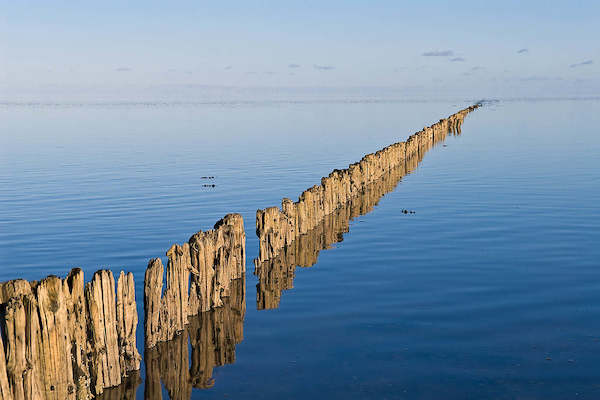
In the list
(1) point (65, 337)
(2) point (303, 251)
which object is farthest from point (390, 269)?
(1) point (65, 337)

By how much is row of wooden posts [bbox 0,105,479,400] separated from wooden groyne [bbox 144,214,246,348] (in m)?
0.02

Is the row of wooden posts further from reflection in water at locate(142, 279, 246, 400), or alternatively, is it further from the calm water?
the calm water

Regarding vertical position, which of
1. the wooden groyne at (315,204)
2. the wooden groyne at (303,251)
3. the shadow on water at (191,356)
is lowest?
the shadow on water at (191,356)

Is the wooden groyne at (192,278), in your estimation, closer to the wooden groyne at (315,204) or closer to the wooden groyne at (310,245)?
the wooden groyne at (310,245)

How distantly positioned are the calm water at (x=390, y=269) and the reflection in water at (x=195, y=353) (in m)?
0.08

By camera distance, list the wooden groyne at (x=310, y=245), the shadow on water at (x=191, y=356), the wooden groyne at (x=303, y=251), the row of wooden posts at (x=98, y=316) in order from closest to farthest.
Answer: the row of wooden posts at (x=98, y=316)
the shadow on water at (x=191, y=356)
the wooden groyne at (x=303, y=251)
the wooden groyne at (x=310, y=245)

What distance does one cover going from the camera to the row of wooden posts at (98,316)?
880 cm

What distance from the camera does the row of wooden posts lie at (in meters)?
8.80

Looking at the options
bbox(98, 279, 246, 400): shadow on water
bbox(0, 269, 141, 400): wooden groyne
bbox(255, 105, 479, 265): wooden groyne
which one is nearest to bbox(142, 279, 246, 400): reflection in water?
bbox(98, 279, 246, 400): shadow on water

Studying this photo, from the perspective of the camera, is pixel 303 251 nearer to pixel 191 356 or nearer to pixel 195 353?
pixel 195 353

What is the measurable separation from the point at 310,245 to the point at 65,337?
11.9 metres

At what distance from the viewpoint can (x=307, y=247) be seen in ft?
67.6

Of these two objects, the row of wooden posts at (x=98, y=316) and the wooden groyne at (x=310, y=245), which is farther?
the wooden groyne at (x=310, y=245)

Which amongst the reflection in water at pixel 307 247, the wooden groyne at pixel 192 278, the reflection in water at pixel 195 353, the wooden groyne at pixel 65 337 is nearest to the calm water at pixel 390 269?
the reflection in water at pixel 195 353
